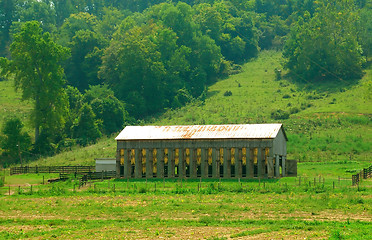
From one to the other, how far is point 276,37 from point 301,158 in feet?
324

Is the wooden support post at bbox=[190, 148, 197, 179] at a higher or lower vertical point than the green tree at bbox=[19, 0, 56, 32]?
lower

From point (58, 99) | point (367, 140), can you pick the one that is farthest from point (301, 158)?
point (58, 99)

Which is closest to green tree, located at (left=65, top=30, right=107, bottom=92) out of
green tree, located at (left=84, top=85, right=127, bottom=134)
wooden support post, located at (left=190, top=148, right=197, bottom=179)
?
green tree, located at (left=84, top=85, right=127, bottom=134)

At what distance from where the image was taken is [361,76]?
139m

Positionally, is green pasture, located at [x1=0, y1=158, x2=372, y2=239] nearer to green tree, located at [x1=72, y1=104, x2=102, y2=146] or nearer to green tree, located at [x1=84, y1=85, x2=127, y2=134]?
green tree, located at [x1=72, y1=104, x2=102, y2=146]

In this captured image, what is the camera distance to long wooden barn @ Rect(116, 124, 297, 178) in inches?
2970

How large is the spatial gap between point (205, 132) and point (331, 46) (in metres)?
67.6

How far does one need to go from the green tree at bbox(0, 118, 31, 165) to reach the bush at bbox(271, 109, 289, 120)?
134ft

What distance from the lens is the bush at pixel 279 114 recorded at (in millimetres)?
116250

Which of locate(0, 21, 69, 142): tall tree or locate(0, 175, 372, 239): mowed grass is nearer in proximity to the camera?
locate(0, 175, 372, 239): mowed grass

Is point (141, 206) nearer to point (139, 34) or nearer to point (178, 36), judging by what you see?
point (139, 34)

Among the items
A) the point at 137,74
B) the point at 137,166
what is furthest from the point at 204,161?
the point at 137,74

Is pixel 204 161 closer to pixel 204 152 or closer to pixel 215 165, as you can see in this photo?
pixel 204 152

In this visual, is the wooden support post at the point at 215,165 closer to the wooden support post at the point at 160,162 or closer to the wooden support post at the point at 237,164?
the wooden support post at the point at 237,164
